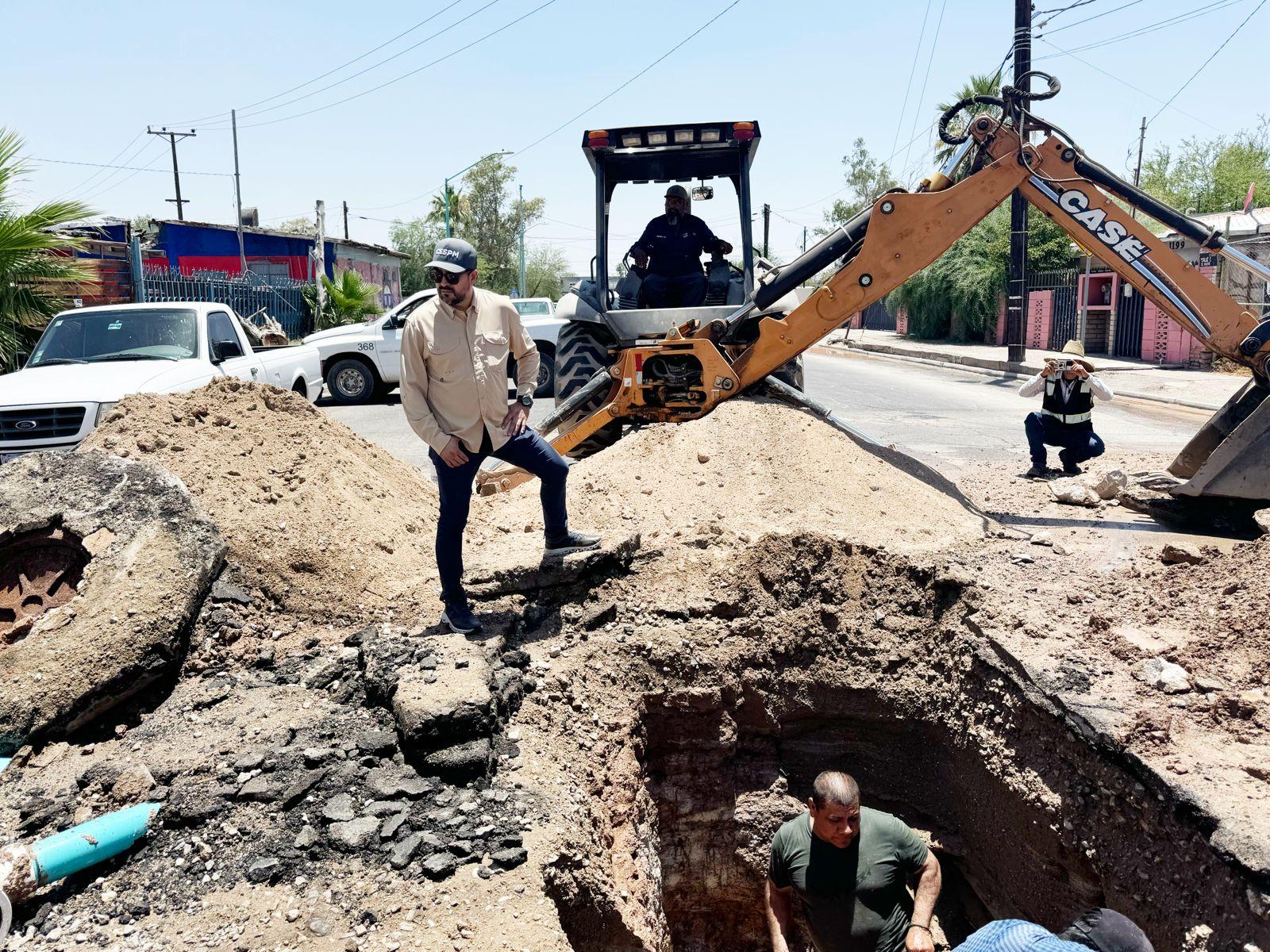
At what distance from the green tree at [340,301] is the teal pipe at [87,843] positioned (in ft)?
72.6

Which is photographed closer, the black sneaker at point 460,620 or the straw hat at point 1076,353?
the black sneaker at point 460,620

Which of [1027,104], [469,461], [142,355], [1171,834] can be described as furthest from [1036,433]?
[142,355]

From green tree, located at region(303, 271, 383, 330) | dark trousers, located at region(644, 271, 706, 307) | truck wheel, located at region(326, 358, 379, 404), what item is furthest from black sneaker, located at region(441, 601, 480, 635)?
A: green tree, located at region(303, 271, 383, 330)

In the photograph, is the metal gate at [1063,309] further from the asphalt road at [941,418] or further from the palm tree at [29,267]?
the palm tree at [29,267]

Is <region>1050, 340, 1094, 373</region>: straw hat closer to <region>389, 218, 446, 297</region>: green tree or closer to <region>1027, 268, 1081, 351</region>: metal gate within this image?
<region>1027, 268, 1081, 351</region>: metal gate

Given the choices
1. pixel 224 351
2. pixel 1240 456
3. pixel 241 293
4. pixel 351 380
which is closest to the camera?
pixel 1240 456

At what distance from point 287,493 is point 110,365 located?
13.3ft

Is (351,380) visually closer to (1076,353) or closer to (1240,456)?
(1076,353)

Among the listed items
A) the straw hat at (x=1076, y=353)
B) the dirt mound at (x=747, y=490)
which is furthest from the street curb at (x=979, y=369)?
the dirt mound at (x=747, y=490)

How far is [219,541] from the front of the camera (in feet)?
15.5

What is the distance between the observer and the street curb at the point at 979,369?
14046 mm

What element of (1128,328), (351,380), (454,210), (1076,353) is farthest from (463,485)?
(454,210)

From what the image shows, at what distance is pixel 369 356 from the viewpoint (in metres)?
15.2

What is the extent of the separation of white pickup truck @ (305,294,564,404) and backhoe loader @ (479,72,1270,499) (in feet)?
25.8
